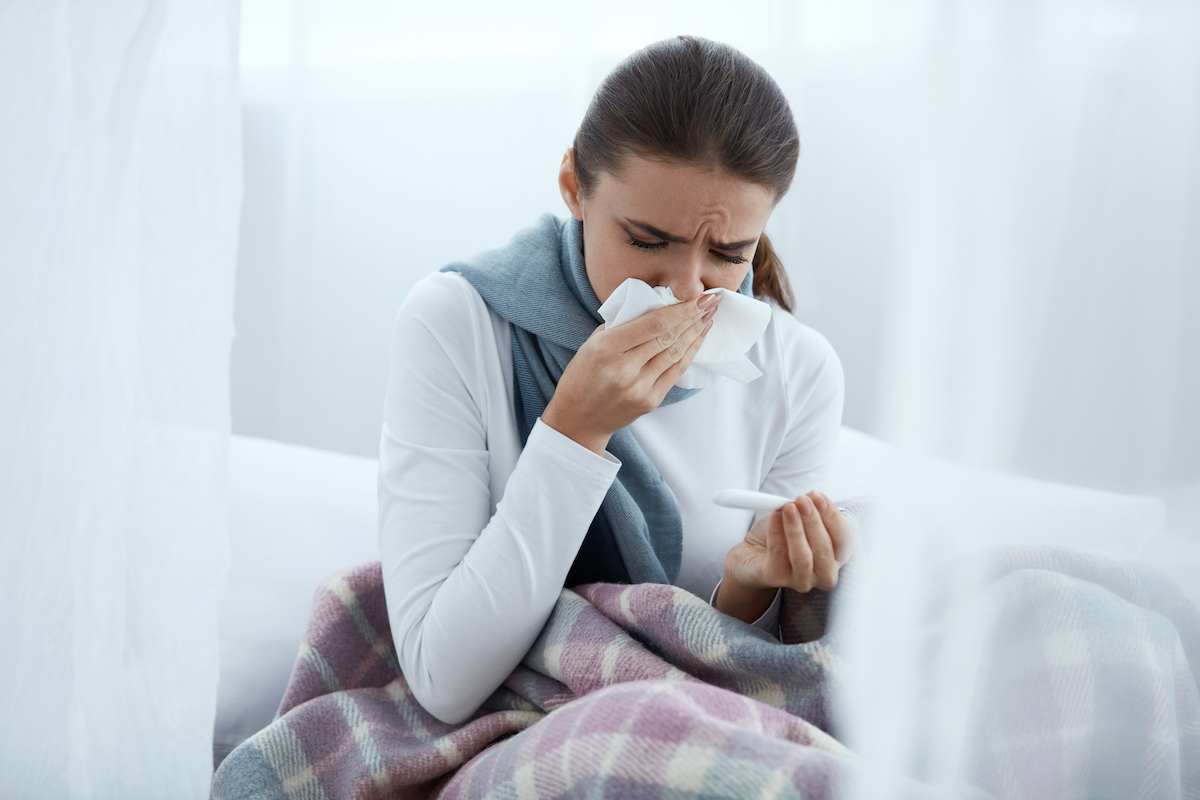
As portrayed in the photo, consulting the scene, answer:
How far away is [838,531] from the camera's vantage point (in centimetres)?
73

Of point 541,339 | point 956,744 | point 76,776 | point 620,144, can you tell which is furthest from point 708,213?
point 76,776

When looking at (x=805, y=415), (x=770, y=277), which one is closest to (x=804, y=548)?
(x=805, y=415)

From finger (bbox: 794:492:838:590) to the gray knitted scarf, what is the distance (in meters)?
0.22

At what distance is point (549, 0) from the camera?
139 centimetres

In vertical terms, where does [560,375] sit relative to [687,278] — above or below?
below

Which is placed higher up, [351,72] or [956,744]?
[351,72]

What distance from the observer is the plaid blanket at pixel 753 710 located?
0.47 m

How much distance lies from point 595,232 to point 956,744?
1.95 ft

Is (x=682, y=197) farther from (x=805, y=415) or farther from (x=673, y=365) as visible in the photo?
(x=805, y=415)

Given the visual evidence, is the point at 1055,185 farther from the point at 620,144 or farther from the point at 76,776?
the point at 76,776

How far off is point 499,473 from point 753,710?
413mm

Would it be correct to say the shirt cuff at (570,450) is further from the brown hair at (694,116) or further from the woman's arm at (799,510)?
the brown hair at (694,116)

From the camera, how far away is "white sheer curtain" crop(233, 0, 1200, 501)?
40 cm

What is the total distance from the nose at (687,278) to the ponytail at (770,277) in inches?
11.1
